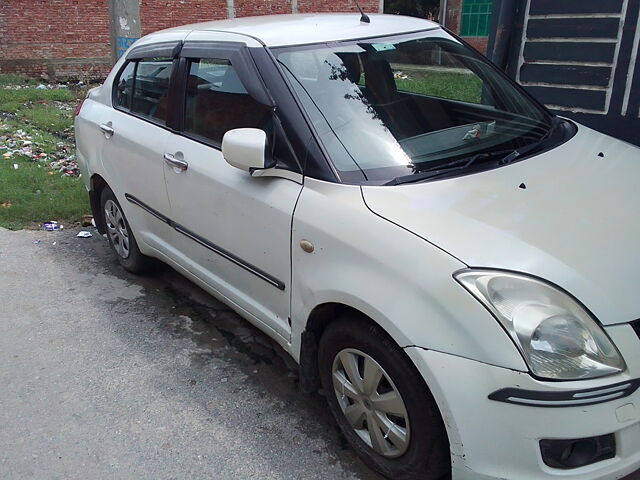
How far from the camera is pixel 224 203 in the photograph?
3086 millimetres

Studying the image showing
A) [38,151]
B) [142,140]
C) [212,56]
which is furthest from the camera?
[38,151]

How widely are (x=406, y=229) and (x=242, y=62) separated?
1.35 meters

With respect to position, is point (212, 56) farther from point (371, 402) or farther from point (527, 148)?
point (371, 402)

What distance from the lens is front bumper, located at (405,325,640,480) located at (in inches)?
76.9

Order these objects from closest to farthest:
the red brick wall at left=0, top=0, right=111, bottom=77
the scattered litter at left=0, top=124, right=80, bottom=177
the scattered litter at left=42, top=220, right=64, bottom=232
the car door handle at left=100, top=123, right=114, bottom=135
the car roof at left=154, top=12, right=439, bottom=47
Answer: the car roof at left=154, top=12, right=439, bottom=47
the car door handle at left=100, top=123, right=114, bottom=135
the scattered litter at left=42, top=220, right=64, bottom=232
the scattered litter at left=0, top=124, right=80, bottom=177
the red brick wall at left=0, top=0, right=111, bottom=77

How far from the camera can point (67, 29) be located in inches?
593

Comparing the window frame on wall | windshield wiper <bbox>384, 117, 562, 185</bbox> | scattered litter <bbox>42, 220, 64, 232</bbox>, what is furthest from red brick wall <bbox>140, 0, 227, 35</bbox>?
windshield wiper <bbox>384, 117, 562, 185</bbox>

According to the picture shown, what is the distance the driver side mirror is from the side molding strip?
50 centimetres

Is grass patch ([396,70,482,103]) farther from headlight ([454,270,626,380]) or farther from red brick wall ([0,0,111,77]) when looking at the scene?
red brick wall ([0,0,111,77])

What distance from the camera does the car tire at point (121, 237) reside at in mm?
4379

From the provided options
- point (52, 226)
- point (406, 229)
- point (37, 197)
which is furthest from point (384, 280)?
point (37, 197)

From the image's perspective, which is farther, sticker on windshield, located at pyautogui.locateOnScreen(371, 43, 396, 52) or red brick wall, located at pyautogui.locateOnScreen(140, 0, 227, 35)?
red brick wall, located at pyautogui.locateOnScreen(140, 0, 227, 35)

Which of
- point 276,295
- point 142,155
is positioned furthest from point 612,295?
point 142,155

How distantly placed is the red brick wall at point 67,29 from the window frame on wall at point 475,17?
680 cm
